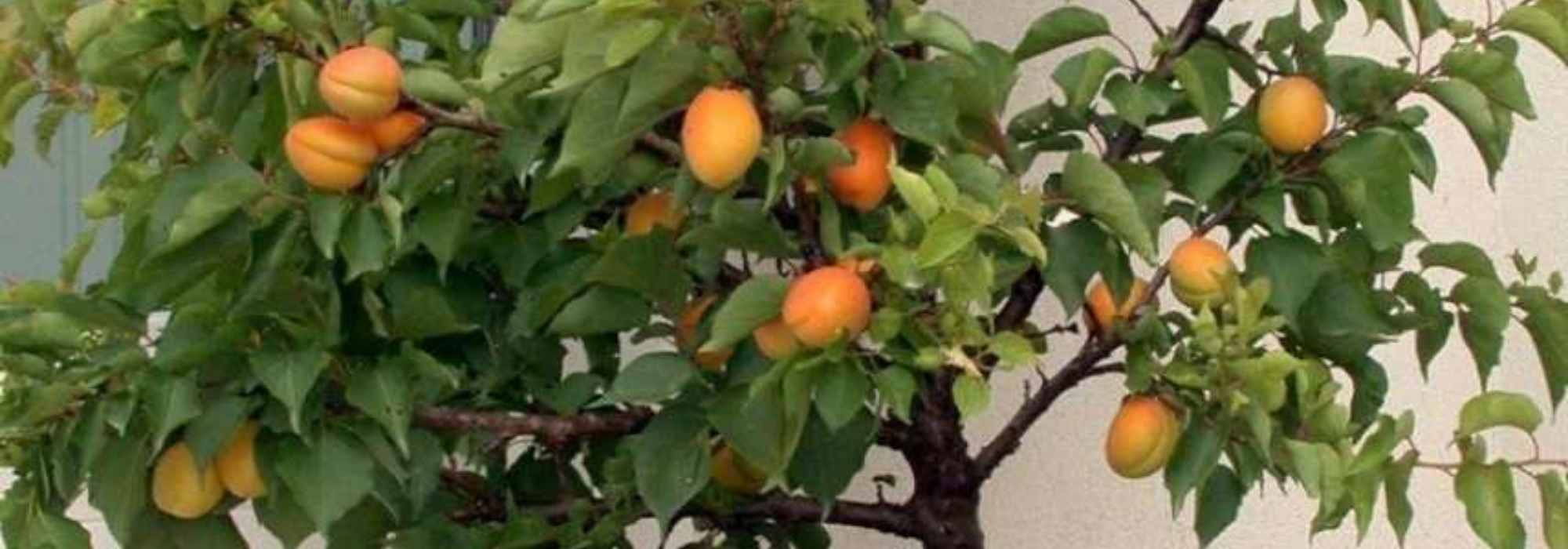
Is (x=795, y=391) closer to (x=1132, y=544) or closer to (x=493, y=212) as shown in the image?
(x=493, y=212)

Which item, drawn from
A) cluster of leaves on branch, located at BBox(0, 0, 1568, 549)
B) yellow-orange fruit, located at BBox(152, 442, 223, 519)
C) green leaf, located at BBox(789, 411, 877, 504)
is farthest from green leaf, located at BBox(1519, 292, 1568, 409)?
yellow-orange fruit, located at BBox(152, 442, 223, 519)

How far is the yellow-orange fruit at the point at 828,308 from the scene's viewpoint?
4.74 ft

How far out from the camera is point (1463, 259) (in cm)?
180

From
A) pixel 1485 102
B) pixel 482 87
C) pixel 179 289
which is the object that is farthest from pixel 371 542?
pixel 1485 102

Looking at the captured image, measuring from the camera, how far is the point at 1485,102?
169 centimetres

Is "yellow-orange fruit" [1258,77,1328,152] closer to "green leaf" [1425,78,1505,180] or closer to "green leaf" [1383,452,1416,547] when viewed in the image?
"green leaf" [1425,78,1505,180]

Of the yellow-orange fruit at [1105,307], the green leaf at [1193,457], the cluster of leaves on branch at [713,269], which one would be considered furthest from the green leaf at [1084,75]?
the green leaf at [1193,457]

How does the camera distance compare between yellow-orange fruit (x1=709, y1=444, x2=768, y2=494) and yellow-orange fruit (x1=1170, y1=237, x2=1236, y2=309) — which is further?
yellow-orange fruit (x1=709, y1=444, x2=768, y2=494)

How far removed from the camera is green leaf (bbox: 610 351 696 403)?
63.7 inches

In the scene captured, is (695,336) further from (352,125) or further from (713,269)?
(352,125)

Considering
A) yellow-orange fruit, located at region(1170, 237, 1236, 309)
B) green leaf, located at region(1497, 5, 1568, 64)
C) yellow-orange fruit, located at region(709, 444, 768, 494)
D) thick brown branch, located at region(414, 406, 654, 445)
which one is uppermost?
green leaf, located at region(1497, 5, 1568, 64)

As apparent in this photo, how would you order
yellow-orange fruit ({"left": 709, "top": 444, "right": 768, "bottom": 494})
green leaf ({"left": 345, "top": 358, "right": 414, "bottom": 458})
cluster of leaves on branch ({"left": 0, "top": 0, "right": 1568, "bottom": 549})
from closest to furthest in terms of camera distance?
1. cluster of leaves on branch ({"left": 0, "top": 0, "right": 1568, "bottom": 549})
2. green leaf ({"left": 345, "top": 358, "right": 414, "bottom": 458})
3. yellow-orange fruit ({"left": 709, "top": 444, "right": 768, "bottom": 494})

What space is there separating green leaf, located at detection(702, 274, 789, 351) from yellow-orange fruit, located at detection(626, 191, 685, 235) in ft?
0.85

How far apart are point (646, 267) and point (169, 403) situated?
0.29 meters
